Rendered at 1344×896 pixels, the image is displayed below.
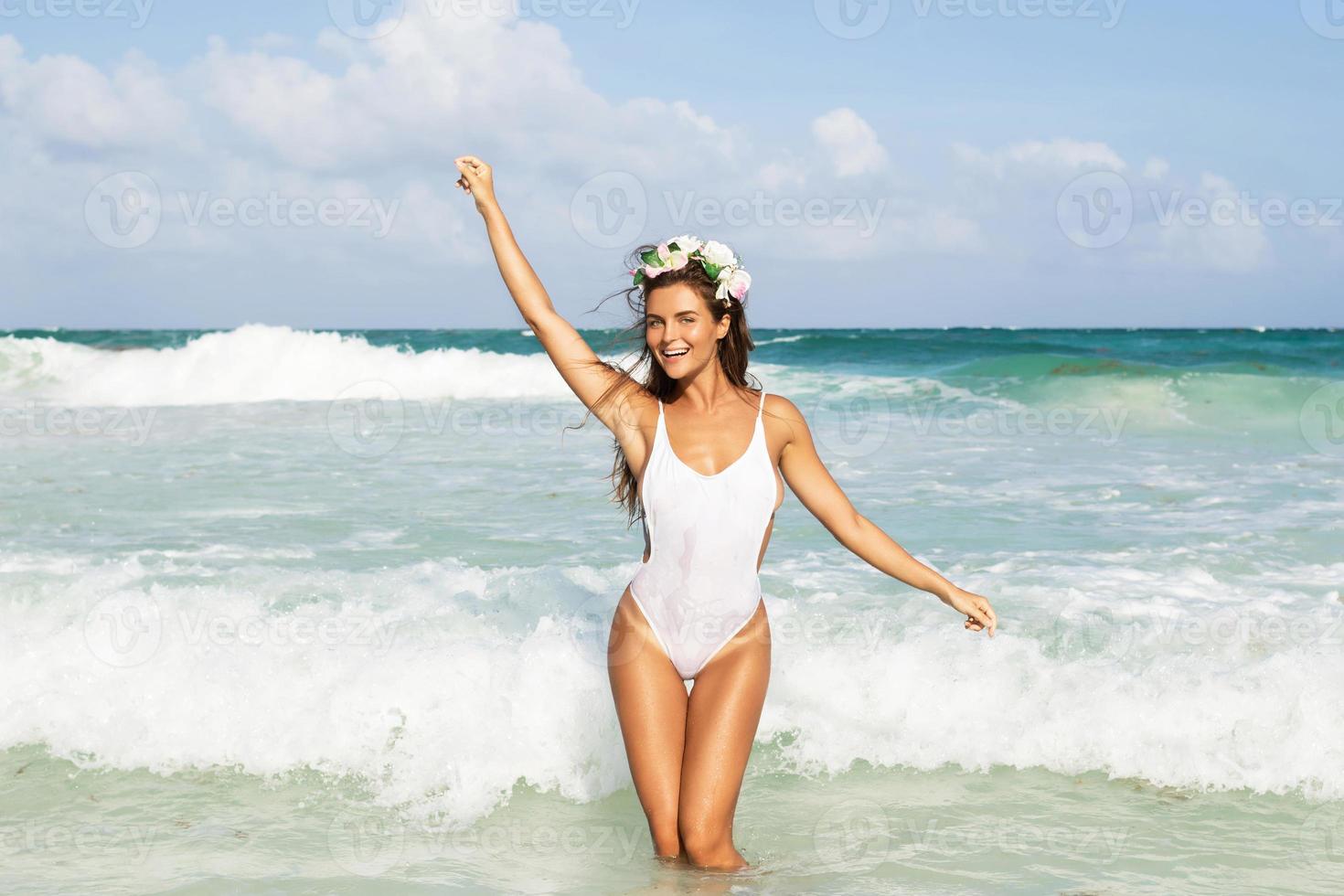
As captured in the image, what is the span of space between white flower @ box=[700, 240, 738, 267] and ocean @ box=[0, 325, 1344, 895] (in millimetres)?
672

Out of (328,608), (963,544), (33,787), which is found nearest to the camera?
(33,787)

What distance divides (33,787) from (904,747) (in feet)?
12.4

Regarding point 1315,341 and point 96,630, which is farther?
point 1315,341

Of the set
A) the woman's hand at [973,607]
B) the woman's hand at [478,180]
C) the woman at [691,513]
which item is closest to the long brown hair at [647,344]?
the woman at [691,513]

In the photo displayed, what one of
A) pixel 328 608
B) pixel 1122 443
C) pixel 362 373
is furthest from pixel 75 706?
pixel 362 373

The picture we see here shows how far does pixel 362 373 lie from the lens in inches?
1032

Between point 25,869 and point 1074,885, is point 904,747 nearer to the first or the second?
point 1074,885

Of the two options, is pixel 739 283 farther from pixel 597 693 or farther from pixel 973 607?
pixel 597 693

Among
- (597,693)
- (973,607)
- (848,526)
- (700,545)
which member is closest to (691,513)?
(700,545)

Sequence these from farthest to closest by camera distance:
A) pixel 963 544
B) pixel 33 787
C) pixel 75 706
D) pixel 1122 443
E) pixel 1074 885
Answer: pixel 1122 443
pixel 963 544
pixel 75 706
pixel 33 787
pixel 1074 885

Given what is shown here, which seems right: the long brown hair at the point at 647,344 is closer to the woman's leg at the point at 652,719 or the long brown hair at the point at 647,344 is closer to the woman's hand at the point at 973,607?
the woman's leg at the point at 652,719

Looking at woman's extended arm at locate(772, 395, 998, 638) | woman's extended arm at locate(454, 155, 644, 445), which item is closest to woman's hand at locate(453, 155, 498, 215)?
woman's extended arm at locate(454, 155, 644, 445)

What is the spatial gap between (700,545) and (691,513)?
12 centimetres

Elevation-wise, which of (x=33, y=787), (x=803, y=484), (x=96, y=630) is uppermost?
(x=803, y=484)
